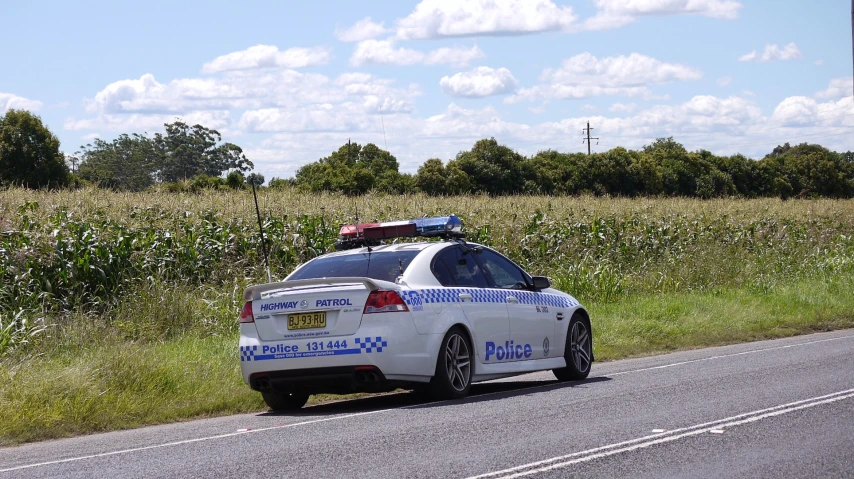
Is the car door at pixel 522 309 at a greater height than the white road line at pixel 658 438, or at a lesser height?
greater

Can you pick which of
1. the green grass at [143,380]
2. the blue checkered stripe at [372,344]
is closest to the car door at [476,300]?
the blue checkered stripe at [372,344]

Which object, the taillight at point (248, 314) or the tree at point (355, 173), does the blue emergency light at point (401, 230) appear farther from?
the tree at point (355, 173)

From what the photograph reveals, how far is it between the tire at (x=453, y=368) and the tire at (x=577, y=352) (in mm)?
1925

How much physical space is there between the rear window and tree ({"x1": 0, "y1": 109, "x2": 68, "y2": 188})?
3173 cm

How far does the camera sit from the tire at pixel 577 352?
1209 cm

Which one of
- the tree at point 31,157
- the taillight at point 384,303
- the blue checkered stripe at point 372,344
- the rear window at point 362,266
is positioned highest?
the tree at point 31,157

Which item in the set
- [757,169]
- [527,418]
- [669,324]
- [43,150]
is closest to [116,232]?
[669,324]

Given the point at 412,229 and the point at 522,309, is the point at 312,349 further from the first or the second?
the point at 522,309

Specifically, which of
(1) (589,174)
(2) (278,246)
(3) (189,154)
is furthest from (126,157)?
(2) (278,246)

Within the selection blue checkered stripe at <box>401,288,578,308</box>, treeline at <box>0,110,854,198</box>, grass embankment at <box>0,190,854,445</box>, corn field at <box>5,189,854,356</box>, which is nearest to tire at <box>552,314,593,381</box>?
blue checkered stripe at <box>401,288,578,308</box>

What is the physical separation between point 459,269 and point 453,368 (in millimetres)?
1177

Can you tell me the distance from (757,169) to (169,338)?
6385 cm

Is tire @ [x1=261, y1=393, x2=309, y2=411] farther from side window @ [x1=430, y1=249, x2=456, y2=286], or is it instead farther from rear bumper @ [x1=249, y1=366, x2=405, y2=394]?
side window @ [x1=430, y1=249, x2=456, y2=286]

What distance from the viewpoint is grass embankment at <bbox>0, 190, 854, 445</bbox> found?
35.1ft
